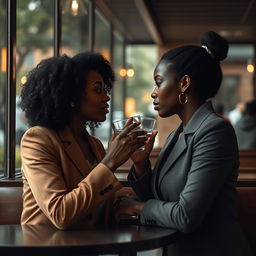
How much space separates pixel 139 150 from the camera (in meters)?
2.82

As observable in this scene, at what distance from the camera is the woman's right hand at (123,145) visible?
2.59 metres

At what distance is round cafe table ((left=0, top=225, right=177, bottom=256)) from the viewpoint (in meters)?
2.27

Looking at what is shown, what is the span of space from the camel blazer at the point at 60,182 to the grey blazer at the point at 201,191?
21cm

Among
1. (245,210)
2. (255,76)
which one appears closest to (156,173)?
(245,210)

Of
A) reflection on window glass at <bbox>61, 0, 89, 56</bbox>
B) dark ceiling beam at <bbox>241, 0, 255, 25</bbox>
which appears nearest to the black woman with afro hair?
reflection on window glass at <bbox>61, 0, 89, 56</bbox>

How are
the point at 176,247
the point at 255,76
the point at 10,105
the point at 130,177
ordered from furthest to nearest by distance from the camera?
the point at 255,76, the point at 10,105, the point at 130,177, the point at 176,247

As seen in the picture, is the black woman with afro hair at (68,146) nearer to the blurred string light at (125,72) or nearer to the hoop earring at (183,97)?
the hoop earring at (183,97)

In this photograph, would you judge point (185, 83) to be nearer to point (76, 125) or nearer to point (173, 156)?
point (173, 156)

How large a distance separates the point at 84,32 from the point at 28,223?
8.77 meters

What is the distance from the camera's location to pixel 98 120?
9.31ft

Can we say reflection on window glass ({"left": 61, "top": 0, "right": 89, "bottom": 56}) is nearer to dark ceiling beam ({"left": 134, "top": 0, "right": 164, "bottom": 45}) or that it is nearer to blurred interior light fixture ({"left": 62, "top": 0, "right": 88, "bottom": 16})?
dark ceiling beam ({"left": 134, "top": 0, "right": 164, "bottom": 45})

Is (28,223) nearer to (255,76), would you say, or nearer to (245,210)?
(245,210)

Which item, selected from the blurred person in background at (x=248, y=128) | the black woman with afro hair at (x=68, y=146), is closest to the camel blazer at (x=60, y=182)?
the black woman with afro hair at (x=68, y=146)

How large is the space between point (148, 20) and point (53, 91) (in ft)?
22.0
